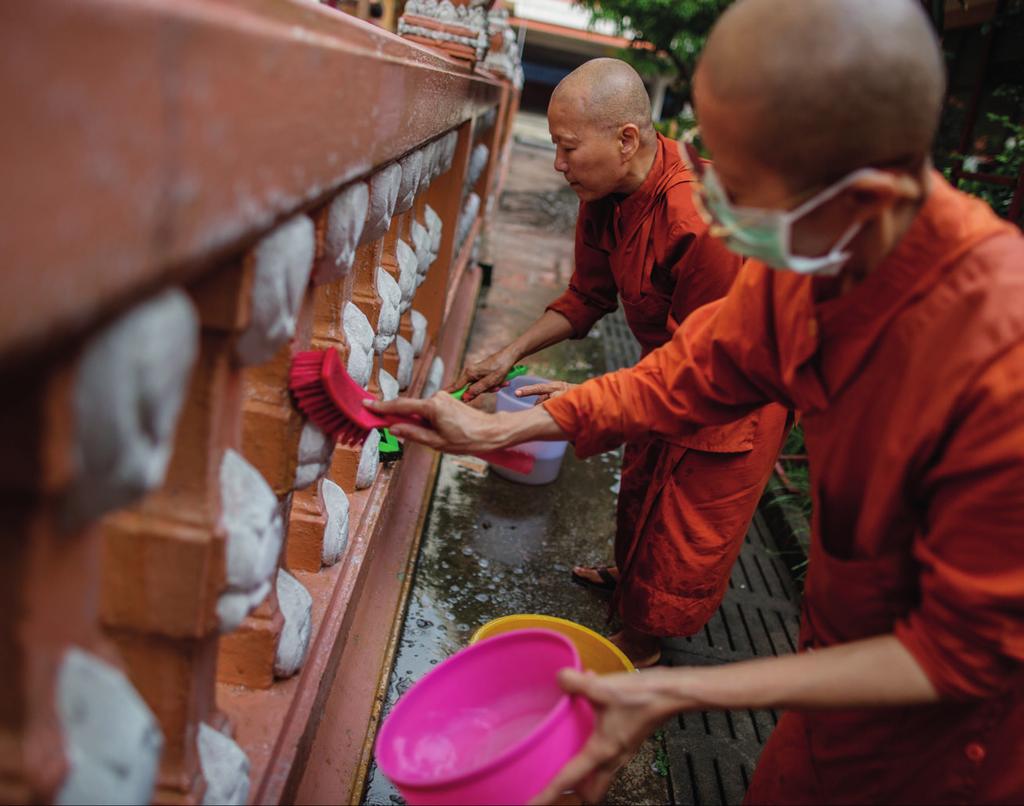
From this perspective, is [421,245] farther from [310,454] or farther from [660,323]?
[310,454]

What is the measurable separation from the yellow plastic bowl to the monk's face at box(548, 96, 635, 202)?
132 centimetres

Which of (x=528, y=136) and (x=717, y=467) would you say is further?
(x=528, y=136)

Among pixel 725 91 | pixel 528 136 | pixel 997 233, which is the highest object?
pixel 725 91

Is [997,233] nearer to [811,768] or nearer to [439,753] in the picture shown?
[811,768]

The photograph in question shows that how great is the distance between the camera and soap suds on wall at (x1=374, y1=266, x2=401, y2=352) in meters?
2.30

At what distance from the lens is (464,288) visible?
18.7ft

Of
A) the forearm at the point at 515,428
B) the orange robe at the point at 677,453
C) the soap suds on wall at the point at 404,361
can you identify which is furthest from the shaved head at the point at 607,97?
the forearm at the point at 515,428

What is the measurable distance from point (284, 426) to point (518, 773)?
68cm

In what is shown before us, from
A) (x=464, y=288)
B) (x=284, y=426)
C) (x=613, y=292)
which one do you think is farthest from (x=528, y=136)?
(x=284, y=426)

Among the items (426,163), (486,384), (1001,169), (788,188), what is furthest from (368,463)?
(1001,169)

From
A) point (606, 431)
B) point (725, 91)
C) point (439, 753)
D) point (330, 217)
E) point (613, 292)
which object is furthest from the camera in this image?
A: point (613, 292)

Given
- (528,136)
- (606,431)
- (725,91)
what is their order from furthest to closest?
1. (528,136)
2. (606,431)
3. (725,91)

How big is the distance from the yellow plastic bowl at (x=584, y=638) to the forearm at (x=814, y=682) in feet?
2.76

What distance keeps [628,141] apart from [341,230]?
1.45m
